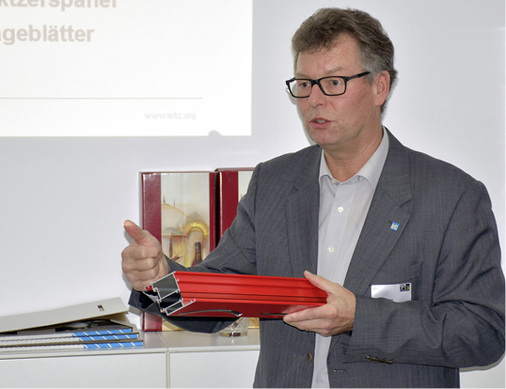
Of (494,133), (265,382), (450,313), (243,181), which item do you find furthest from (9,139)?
(494,133)

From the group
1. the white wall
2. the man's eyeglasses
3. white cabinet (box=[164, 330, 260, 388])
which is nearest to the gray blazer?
the man's eyeglasses

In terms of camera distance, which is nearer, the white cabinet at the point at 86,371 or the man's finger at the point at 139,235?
the man's finger at the point at 139,235

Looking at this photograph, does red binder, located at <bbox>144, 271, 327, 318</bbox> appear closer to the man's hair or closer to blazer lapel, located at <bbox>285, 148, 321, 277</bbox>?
blazer lapel, located at <bbox>285, 148, 321, 277</bbox>

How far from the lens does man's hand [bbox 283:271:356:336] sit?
140 centimetres

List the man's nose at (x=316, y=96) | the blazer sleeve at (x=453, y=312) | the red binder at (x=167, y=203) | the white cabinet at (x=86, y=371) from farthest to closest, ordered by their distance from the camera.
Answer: the red binder at (x=167, y=203) → the white cabinet at (x=86, y=371) → the man's nose at (x=316, y=96) → the blazer sleeve at (x=453, y=312)

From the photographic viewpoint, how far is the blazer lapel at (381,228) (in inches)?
62.4

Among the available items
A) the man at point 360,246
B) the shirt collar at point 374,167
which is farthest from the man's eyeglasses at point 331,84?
the shirt collar at point 374,167

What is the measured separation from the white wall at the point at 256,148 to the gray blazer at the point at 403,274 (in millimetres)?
764

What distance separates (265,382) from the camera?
171cm

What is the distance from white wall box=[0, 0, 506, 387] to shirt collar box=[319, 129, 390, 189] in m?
0.76

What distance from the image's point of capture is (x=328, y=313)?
1.40 m

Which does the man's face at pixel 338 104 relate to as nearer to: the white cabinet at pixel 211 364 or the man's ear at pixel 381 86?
the man's ear at pixel 381 86

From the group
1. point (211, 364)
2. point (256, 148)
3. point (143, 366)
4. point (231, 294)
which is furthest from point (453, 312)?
point (256, 148)

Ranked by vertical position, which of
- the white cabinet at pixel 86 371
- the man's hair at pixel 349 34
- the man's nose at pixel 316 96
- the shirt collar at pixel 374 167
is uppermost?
the man's hair at pixel 349 34
